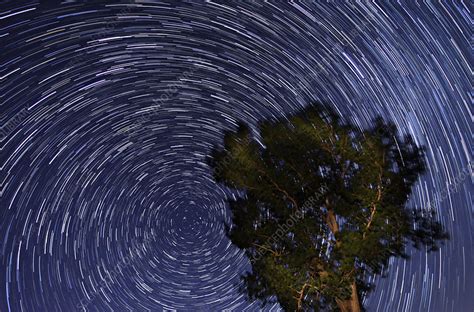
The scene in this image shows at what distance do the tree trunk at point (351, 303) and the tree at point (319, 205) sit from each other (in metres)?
0.03

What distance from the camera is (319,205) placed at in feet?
42.9

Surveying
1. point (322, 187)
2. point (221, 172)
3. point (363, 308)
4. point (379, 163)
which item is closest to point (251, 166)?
point (221, 172)

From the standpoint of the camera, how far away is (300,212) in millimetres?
13359

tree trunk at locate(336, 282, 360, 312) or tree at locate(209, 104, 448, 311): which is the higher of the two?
tree at locate(209, 104, 448, 311)

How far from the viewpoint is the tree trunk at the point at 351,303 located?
1137 cm

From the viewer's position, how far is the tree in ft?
38.5

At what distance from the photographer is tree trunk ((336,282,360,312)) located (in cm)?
1137

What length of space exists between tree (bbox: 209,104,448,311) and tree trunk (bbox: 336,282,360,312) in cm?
3

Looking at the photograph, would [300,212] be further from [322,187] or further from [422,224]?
[422,224]

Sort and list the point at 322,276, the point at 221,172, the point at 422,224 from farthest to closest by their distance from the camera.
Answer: the point at 221,172
the point at 422,224
the point at 322,276

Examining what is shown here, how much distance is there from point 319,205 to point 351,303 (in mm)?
2988

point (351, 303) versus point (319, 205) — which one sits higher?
point (319, 205)

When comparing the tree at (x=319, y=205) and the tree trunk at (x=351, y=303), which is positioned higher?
the tree at (x=319, y=205)

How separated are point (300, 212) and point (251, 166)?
2110 millimetres
